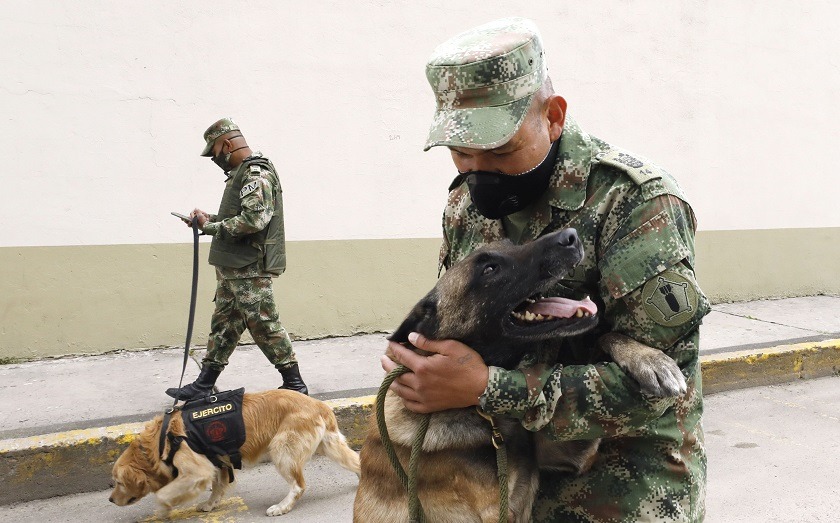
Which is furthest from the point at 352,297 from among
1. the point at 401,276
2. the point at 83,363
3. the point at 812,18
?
the point at 812,18

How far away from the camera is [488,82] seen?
4.65 ft

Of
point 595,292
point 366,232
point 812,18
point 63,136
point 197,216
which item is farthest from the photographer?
point 812,18

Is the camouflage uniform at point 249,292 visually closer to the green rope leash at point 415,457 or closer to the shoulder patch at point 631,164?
the green rope leash at point 415,457

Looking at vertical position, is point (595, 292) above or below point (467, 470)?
above

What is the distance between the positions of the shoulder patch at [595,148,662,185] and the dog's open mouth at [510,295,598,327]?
0.27 meters

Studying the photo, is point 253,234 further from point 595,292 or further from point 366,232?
point 595,292

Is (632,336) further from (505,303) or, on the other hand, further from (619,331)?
(505,303)

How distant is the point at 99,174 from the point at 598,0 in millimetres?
5060

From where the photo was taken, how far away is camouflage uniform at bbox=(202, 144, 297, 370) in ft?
15.9

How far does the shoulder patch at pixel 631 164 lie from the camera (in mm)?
1451

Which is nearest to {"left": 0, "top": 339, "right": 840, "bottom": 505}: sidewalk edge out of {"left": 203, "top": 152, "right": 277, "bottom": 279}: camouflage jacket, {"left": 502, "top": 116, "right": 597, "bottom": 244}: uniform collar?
{"left": 203, "top": 152, "right": 277, "bottom": 279}: camouflage jacket

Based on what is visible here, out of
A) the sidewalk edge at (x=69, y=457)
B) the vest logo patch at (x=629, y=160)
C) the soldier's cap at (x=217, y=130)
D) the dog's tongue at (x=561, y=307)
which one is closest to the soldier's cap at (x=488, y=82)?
the vest logo patch at (x=629, y=160)

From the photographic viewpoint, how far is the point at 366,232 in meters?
6.60

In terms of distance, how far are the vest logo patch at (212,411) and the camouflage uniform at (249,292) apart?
1.16m
